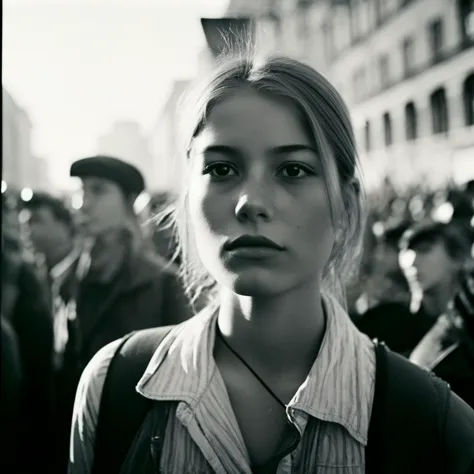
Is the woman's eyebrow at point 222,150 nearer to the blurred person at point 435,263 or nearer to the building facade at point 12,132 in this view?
the building facade at point 12,132

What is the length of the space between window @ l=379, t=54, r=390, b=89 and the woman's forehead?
406 inches

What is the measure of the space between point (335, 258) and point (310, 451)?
0.46m

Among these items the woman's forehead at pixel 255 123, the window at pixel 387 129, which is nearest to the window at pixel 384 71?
the window at pixel 387 129

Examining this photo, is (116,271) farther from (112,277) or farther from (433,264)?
(433,264)

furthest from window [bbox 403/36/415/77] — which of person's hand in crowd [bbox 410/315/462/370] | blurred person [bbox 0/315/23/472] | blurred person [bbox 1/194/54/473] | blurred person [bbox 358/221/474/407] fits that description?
blurred person [bbox 0/315/23/472]

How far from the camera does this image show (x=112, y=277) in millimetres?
3004

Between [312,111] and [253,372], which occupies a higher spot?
[312,111]

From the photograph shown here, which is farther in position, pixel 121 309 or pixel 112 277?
pixel 112 277

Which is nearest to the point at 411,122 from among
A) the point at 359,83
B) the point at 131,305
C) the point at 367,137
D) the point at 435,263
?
the point at 359,83

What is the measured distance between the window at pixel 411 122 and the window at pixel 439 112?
579mm

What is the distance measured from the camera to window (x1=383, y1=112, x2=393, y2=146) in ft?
42.5

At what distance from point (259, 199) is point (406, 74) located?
8.22 metres

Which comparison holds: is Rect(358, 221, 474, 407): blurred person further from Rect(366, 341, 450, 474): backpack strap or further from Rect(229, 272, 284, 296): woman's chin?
Rect(229, 272, 284, 296): woman's chin

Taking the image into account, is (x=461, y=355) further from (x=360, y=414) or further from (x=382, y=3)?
(x=382, y=3)
